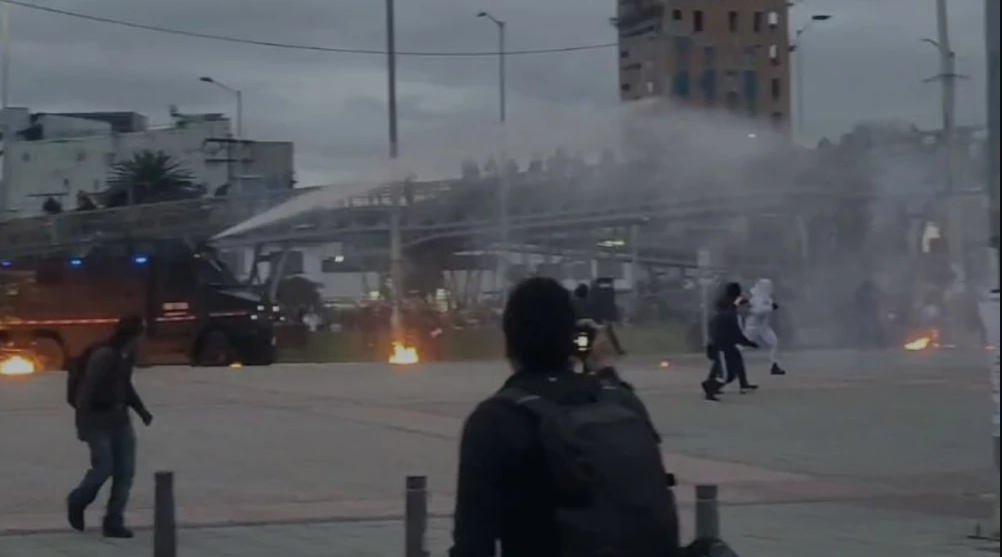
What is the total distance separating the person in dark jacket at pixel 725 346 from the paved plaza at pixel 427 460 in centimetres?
44

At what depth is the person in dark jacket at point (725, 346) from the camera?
25.4m

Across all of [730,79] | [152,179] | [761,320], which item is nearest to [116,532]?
[761,320]

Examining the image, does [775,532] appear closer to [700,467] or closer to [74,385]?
[700,467]

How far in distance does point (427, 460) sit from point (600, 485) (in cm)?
1381

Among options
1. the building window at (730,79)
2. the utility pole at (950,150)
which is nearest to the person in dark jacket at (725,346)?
the utility pole at (950,150)

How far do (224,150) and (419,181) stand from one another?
48365mm

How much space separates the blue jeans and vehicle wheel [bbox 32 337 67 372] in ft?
86.8

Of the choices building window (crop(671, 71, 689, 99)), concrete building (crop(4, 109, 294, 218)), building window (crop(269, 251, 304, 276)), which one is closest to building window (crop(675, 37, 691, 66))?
building window (crop(671, 71, 689, 99))

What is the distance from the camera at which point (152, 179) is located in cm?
8781

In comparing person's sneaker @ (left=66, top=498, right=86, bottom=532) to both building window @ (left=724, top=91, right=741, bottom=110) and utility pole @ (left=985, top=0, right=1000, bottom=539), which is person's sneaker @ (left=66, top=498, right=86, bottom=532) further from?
building window @ (left=724, top=91, right=741, bottom=110)

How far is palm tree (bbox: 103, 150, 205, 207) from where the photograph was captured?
267ft

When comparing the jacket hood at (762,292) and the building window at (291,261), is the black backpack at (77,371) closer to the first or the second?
the jacket hood at (762,292)

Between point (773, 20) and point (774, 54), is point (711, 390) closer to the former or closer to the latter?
point (773, 20)

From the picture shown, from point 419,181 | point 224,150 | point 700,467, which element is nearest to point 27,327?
point 419,181
